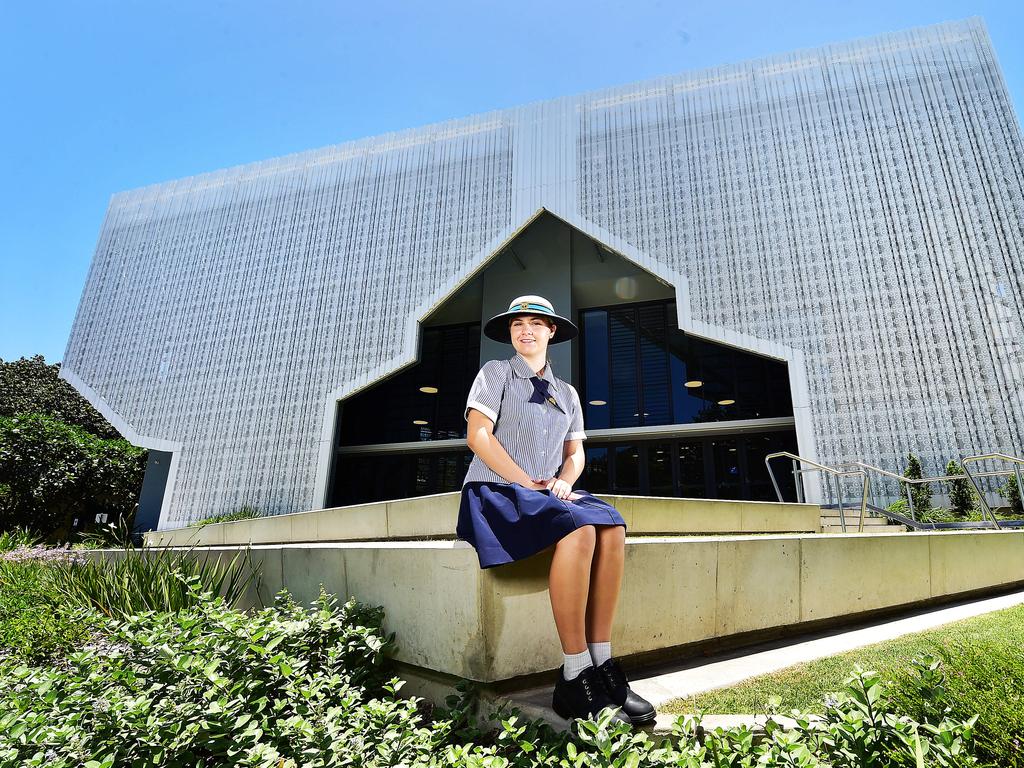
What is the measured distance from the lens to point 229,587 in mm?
3863

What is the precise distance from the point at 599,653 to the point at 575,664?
0.13m

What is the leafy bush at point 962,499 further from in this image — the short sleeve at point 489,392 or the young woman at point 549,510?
the short sleeve at point 489,392

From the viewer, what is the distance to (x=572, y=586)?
2.20 metres

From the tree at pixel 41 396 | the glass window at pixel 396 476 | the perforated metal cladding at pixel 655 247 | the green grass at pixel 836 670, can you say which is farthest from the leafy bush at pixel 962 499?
the tree at pixel 41 396

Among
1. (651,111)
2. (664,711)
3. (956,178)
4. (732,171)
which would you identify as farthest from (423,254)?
(664,711)

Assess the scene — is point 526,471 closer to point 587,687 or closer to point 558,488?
point 558,488

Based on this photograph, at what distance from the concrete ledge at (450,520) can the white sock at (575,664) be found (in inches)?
107

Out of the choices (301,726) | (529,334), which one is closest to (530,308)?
(529,334)

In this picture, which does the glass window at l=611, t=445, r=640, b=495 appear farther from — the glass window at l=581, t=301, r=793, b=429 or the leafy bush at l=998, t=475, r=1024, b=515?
the leafy bush at l=998, t=475, r=1024, b=515

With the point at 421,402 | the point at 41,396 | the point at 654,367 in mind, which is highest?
the point at 41,396

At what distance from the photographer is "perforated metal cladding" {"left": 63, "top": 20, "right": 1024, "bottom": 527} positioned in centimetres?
1175

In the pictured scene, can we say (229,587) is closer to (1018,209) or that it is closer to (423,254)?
(423,254)

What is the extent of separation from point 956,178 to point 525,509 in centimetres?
1493

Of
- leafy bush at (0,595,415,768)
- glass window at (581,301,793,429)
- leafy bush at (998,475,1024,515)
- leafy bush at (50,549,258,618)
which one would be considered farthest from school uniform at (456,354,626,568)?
glass window at (581,301,793,429)
